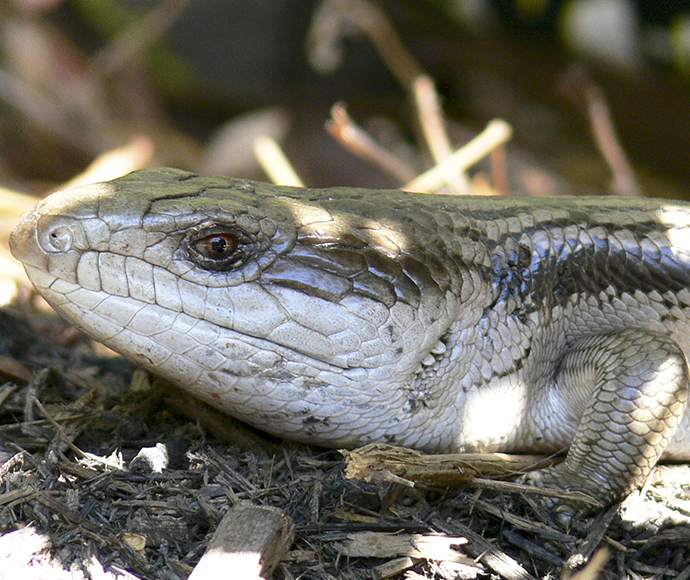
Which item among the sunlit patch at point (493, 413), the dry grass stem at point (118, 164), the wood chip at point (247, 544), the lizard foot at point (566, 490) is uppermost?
the wood chip at point (247, 544)

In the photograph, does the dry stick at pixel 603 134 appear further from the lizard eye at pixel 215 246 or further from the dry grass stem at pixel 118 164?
the lizard eye at pixel 215 246

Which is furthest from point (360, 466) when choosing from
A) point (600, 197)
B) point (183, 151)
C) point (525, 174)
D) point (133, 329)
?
point (183, 151)

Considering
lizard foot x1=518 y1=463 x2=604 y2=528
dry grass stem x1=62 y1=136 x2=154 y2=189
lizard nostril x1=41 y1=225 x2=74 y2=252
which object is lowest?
dry grass stem x1=62 y1=136 x2=154 y2=189

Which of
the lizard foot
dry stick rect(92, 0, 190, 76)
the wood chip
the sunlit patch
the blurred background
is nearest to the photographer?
the wood chip

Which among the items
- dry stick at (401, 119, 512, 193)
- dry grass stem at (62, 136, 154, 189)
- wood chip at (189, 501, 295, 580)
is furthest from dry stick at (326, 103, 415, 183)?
wood chip at (189, 501, 295, 580)

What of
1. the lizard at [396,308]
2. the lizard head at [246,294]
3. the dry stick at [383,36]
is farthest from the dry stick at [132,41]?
the lizard head at [246,294]

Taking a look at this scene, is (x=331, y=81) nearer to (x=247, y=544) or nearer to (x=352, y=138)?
(x=352, y=138)

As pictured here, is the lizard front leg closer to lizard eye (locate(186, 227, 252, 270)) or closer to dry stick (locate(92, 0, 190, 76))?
lizard eye (locate(186, 227, 252, 270))
